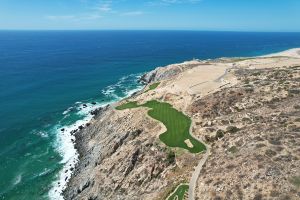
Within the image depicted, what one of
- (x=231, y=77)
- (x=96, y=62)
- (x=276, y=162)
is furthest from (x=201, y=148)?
(x=96, y=62)

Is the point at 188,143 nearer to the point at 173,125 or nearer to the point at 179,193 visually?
the point at 173,125

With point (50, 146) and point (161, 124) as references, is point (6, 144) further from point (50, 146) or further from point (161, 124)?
point (161, 124)

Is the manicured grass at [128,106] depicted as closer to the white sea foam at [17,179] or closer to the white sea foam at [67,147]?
the white sea foam at [67,147]

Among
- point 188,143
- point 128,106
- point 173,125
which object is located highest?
point 173,125

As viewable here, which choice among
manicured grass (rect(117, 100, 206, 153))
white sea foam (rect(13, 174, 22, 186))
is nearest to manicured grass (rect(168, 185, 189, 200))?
manicured grass (rect(117, 100, 206, 153))

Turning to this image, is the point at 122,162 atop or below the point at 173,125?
→ below

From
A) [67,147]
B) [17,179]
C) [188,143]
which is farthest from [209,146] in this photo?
[17,179]
